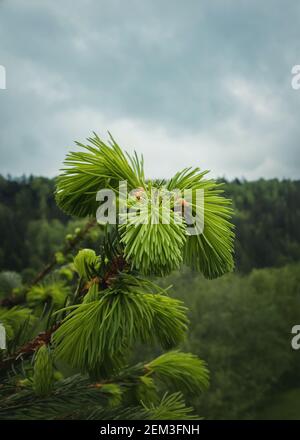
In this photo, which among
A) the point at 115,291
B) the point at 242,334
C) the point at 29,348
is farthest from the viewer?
the point at 242,334

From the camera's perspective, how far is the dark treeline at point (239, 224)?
178 ft

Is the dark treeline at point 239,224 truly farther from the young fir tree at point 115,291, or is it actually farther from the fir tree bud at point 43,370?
the fir tree bud at point 43,370

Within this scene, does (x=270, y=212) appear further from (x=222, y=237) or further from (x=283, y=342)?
(x=222, y=237)

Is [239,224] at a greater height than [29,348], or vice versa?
[239,224]

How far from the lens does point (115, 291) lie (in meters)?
1.00

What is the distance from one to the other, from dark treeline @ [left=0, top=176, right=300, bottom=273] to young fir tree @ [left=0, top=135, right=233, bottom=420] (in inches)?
1864

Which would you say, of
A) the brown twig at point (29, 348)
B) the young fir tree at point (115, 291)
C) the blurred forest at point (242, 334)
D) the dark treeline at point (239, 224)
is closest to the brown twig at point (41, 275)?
the young fir tree at point (115, 291)

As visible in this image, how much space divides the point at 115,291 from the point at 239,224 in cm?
6360

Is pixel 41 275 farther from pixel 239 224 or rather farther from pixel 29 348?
pixel 239 224

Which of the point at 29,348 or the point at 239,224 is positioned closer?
the point at 29,348

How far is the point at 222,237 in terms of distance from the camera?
1038 mm

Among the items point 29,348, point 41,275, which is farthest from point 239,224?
point 29,348

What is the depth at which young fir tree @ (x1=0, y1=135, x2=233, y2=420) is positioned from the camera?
0.90 m

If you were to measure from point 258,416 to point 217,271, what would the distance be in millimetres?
34819
